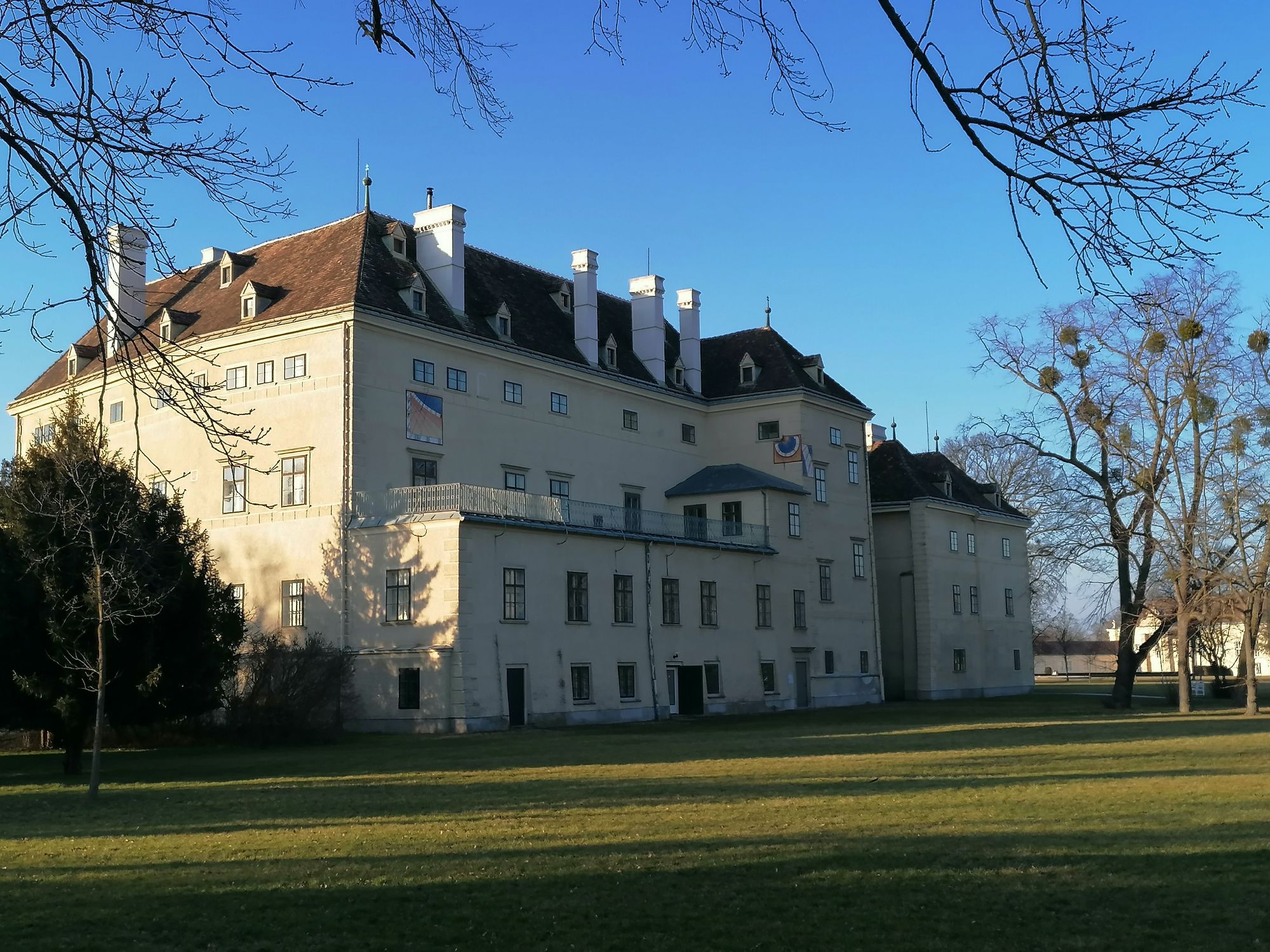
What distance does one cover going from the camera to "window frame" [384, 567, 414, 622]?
39438 millimetres

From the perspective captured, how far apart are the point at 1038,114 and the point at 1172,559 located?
41.9 m

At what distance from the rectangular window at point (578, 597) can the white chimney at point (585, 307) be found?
10.3m

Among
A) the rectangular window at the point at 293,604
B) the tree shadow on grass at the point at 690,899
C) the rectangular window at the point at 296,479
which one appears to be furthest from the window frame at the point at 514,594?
the tree shadow on grass at the point at 690,899

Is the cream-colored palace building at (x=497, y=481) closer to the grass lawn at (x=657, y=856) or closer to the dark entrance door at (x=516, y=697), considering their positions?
the dark entrance door at (x=516, y=697)

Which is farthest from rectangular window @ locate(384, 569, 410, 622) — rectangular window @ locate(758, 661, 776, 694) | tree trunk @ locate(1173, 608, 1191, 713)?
tree trunk @ locate(1173, 608, 1191, 713)

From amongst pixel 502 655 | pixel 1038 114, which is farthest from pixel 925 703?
pixel 1038 114

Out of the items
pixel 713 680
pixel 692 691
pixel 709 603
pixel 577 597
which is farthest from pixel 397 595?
pixel 713 680

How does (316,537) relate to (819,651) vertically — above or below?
above

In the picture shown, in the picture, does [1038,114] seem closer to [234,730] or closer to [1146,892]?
[1146,892]

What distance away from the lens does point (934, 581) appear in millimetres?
63156

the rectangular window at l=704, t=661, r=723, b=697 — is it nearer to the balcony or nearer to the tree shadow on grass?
the balcony

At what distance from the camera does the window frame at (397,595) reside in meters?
39.4

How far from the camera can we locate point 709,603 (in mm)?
48812

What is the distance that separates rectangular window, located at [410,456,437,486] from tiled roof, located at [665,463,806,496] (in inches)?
498
